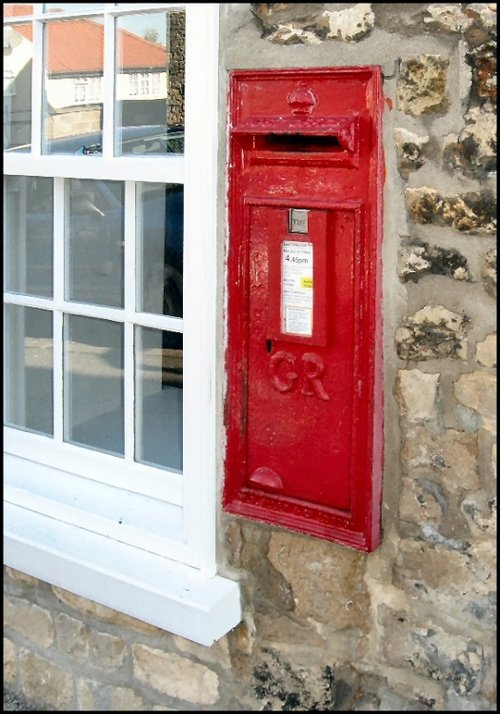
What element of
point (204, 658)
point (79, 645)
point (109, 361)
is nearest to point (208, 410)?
point (109, 361)

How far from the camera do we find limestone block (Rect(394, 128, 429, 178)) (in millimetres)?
2342

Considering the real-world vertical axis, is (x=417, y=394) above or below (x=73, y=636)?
above

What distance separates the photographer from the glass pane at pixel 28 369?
133 inches

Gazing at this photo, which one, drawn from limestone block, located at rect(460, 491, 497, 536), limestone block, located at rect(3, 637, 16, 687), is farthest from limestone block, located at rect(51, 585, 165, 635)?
limestone block, located at rect(460, 491, 497, 536)

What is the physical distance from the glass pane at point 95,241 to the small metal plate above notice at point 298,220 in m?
0.76

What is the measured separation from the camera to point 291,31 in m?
2.50

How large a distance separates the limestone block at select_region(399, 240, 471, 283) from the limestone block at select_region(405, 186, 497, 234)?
60 mm

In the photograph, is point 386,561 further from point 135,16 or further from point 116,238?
point 135,16

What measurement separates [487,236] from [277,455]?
80cm

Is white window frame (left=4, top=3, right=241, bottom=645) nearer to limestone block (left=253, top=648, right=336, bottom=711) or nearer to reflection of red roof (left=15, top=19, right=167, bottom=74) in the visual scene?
reflection of red roof (left=15, top=19, right=167, bottom=74)

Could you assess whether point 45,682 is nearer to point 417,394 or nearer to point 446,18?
point 417,394

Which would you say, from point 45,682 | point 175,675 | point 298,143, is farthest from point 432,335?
point 45,682

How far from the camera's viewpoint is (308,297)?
2498mm

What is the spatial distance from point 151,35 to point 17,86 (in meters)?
0.60
